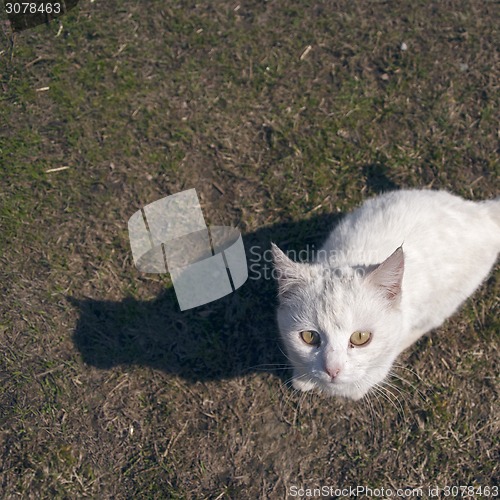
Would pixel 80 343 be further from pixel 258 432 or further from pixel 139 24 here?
pixel 139 24

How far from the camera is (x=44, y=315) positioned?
380cm

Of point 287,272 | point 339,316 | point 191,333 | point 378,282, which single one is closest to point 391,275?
point 378,282

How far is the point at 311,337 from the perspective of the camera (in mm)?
2697

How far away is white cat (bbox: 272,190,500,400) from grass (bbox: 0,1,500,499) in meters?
0.62

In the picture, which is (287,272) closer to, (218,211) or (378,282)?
(378,282)

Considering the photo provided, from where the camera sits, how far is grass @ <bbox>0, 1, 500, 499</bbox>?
356cm

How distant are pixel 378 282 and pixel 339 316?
288mm

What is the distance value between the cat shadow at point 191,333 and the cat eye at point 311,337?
1026mm

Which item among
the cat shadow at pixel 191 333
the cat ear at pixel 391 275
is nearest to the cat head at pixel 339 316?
the cat ear at pixel 391 275

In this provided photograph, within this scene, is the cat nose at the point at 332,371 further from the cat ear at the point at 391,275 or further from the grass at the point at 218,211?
the grass at the point at 218,211

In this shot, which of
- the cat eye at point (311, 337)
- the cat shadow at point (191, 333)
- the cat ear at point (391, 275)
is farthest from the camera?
the cat shadow at point (191, 333)

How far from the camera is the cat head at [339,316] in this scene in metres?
2.58

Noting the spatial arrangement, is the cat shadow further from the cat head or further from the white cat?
the cat head

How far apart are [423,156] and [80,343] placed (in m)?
3.32
